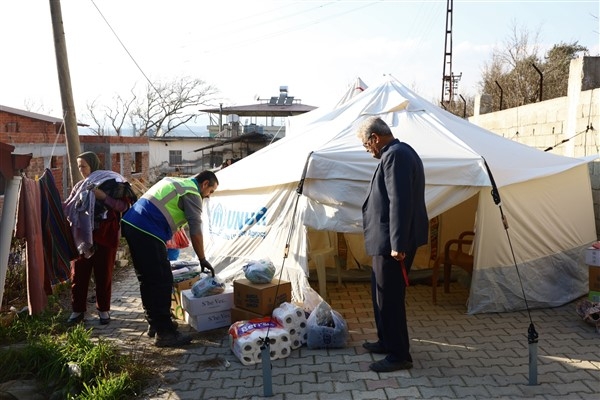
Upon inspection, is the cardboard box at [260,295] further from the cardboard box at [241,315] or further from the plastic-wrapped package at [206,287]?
the plastic-wrapped package at [206,287]

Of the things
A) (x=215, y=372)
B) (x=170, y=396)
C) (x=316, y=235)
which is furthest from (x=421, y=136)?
(x=170, y=396)

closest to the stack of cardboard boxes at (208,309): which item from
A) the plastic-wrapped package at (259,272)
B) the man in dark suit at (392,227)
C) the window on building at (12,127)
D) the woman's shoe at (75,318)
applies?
the plastic-wrapped package at (259,272)

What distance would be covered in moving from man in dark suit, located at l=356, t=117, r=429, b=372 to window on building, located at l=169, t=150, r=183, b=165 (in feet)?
101

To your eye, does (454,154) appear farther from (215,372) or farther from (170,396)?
(170,396)

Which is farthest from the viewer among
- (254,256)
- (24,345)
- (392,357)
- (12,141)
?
(12,141)

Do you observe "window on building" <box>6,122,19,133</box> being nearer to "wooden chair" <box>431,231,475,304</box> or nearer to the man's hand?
"wooden chair" <box>431,231,475,304</box>

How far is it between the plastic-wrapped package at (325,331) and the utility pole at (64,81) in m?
4.10

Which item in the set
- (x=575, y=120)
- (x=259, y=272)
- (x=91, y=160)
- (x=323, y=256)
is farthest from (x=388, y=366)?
(x=575, y=120)

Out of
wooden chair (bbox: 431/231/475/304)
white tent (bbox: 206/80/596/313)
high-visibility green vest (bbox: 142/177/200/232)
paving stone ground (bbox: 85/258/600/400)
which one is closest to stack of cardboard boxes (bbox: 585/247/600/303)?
paving stone ground (bbox: 85/258/600/400)

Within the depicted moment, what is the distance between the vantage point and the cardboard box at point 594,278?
199 inches

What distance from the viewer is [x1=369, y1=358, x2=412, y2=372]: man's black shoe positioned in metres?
3.82

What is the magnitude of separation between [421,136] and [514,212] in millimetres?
1246

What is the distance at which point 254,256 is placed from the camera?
5.65m

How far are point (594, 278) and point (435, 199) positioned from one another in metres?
1.79
